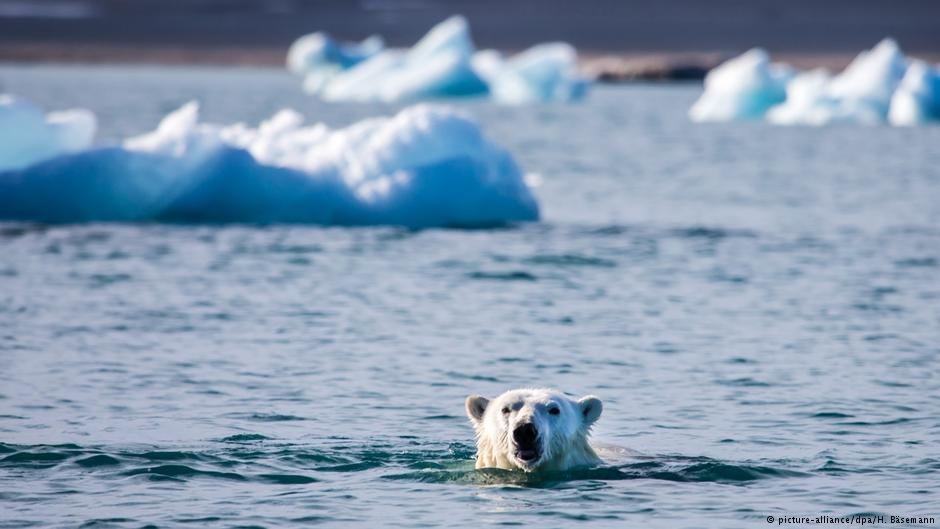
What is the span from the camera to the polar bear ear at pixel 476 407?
29.0ft

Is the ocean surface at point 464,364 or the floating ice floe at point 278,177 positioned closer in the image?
the ocean surface at point 464,364

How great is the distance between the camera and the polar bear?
8.58m

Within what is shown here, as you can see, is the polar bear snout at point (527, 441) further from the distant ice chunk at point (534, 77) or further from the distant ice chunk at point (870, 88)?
the distant ice chunk at point (534, 77)

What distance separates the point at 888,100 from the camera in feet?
138

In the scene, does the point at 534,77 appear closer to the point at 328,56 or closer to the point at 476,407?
the point at 328,56

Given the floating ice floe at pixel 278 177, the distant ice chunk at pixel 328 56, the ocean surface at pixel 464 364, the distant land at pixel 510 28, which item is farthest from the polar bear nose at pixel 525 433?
the distant land at pixel 510 28

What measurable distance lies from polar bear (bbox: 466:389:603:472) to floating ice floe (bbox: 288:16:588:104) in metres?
34.7

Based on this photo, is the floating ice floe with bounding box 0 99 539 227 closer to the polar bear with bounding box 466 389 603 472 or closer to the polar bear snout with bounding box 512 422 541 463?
the polar bear with bounding box 466 389 603 472

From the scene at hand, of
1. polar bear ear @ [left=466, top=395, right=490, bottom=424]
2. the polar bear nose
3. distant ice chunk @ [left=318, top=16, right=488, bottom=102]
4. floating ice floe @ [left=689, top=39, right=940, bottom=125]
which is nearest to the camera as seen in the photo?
the polar bear nose

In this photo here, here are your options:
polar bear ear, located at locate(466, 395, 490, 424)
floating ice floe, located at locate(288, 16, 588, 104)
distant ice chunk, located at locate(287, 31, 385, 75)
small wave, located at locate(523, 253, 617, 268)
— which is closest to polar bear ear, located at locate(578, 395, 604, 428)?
polar bear ear, located at locate(466, 395, 490, 424)

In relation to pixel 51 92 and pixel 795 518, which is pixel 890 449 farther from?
pixel 51 92

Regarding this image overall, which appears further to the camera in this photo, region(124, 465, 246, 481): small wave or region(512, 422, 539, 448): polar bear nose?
region(124, 465, 246, 481): small wave

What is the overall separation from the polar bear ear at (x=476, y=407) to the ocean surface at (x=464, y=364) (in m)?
0.34

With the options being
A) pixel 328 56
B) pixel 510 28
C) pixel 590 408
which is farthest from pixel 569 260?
pixel 510 28
